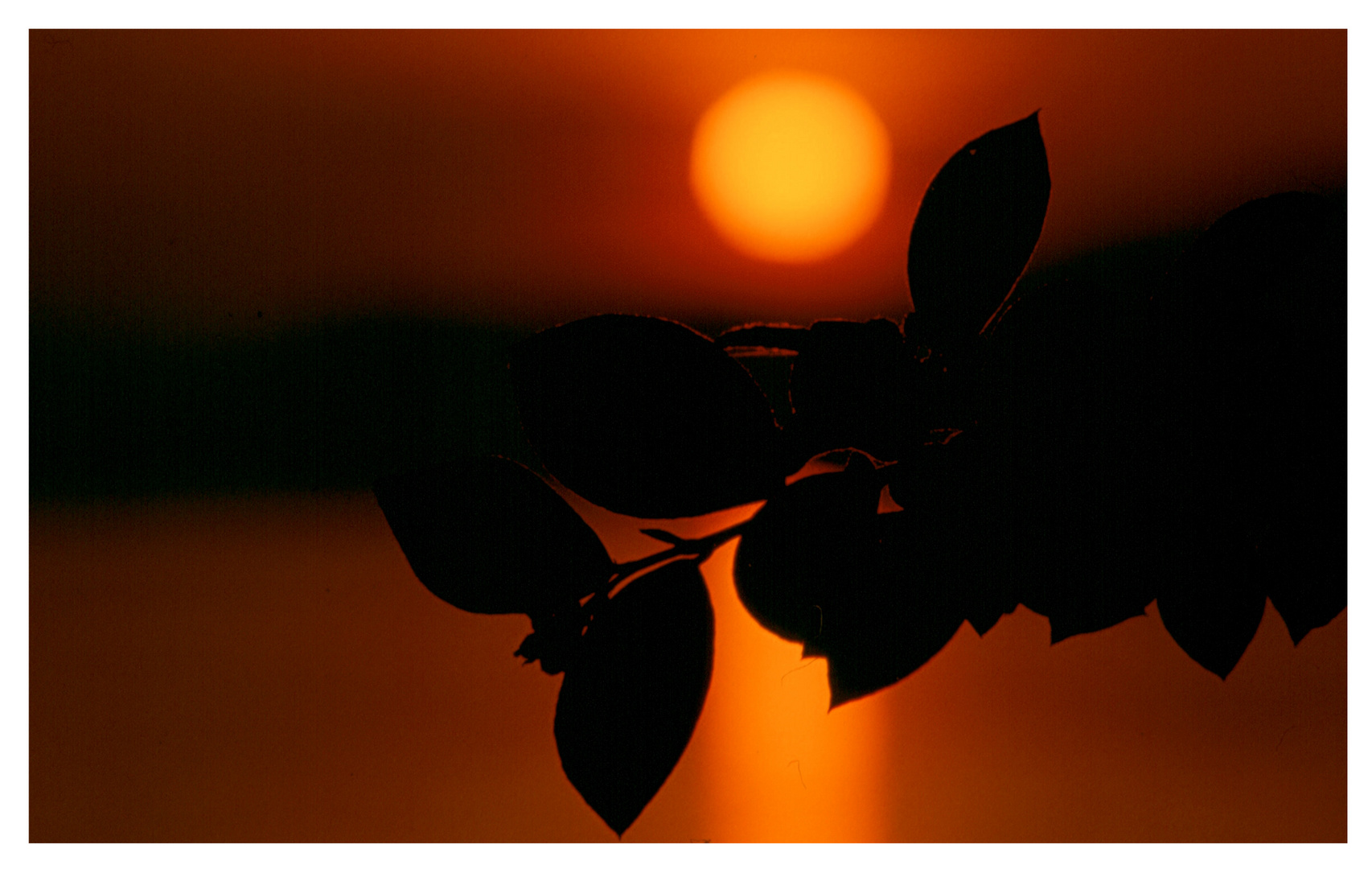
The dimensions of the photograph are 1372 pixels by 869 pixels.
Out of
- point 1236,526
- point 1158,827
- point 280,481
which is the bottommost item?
point 1158,827

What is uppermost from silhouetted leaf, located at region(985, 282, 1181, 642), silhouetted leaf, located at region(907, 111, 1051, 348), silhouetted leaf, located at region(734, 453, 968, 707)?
silhouetted leaf, located at region(907, 111, 1051, 348)

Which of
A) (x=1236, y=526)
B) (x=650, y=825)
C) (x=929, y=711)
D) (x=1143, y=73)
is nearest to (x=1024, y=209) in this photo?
(x=1143, y=73)

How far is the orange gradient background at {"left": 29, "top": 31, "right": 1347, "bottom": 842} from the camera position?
96 cm

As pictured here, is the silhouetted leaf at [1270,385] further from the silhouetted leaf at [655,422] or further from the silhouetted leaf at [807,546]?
the silhouetted leaf at [655,422]

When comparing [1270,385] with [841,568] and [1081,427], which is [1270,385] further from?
[841,568]

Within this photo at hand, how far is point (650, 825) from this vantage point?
38.9 inches

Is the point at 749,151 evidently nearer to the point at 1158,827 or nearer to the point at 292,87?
the point at 292,87

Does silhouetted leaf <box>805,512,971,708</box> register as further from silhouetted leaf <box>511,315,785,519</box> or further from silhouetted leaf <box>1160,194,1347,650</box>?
silhouetted leaf <box>1160,194,1347,650</box>

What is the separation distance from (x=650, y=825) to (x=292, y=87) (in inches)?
39.0

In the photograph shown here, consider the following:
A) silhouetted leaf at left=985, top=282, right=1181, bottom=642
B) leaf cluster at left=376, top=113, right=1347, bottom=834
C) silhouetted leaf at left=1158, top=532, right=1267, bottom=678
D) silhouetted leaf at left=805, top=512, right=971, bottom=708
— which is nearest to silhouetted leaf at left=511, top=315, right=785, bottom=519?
leaf cluster at left=376, top=113, right=1347, bottom=834

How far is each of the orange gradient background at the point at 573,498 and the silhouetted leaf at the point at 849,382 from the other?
131mm

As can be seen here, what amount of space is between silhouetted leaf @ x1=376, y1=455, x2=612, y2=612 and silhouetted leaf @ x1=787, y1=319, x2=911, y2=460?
0.29 m

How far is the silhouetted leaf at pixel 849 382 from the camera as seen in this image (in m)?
0.94

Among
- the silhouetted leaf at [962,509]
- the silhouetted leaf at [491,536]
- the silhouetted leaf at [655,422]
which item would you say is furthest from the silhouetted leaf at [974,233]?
the silhouetted leaf at [491,536]
